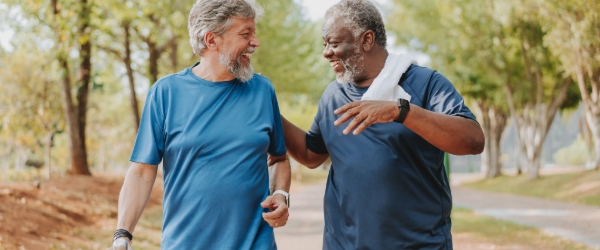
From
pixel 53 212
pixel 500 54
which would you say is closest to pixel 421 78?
pixel 53 212

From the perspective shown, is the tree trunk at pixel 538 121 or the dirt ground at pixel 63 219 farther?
the tree trunk at pixel 538 121

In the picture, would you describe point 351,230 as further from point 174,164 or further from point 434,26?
point 434,26

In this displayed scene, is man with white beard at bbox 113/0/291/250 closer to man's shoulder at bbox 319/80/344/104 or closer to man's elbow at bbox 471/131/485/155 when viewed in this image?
Answer: man's shoulder at bbox 319/80/344/104

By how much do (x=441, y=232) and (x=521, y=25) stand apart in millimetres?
18836

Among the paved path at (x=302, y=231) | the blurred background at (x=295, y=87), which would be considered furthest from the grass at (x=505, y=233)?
the paved path at (x=302, y=231)

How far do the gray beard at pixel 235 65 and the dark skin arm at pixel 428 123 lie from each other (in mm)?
662

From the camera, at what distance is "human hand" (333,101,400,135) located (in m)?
1.94

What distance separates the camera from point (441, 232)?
2469mm

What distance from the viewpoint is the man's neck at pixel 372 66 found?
271 centimetres

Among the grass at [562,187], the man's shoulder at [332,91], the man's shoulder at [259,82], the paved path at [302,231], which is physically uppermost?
the man's shoulder at [259,82]

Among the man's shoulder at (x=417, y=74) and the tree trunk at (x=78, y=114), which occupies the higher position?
A: the man's shoulder at (x=417, y=74)

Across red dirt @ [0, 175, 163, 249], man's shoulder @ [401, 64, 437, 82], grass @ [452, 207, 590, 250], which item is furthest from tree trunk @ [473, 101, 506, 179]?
man's shoulder @ [401, 64, 437, 82]

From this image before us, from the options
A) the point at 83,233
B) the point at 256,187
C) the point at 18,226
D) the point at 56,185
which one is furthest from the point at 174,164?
the point at 56,185

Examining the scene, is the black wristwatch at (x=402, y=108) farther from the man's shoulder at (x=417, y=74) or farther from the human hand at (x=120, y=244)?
the human hand at (x=120, y=244)
